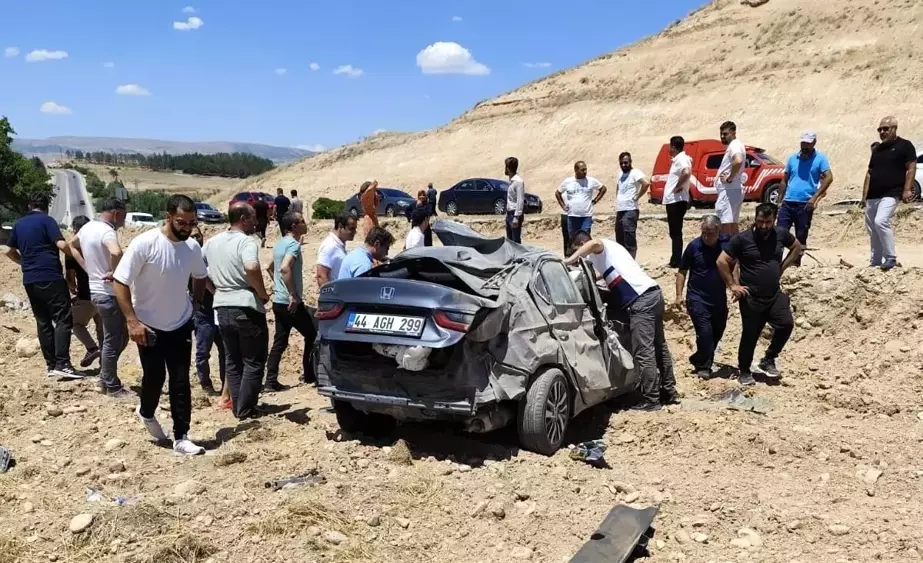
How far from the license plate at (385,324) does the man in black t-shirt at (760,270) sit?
11.6 feet

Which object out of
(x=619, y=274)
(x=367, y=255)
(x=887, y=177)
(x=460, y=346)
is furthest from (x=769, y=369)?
(x=367, y=255)

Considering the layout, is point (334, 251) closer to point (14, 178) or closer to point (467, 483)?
point (467, 483)

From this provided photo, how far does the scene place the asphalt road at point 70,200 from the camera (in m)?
80.6

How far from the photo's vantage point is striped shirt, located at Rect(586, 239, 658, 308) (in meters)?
6.59

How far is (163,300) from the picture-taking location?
5.09 meters

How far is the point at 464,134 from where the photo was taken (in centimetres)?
4984

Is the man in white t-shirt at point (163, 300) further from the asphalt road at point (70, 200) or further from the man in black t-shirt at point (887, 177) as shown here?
the asphalt road at point (70, 200)

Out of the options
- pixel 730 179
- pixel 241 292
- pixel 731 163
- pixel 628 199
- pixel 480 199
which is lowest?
pixel 241 292

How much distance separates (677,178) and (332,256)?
4.83 metres

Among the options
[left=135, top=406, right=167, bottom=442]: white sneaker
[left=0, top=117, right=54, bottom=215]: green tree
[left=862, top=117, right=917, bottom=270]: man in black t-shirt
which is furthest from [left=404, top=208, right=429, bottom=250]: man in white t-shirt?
[left=0, top=117, right=54, bottom=215]: green tree

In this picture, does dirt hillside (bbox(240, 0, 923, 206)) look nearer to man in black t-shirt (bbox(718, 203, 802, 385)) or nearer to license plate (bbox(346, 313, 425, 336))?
man in black t-shirt (bbox(718, 203, 802, 385))

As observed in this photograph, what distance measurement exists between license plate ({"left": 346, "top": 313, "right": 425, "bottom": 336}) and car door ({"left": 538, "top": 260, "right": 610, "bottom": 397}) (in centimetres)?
114

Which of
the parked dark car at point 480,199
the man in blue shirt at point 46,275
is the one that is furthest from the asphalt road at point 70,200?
the man in blue shirt at point 46,275

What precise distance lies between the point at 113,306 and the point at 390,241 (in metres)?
2.57
